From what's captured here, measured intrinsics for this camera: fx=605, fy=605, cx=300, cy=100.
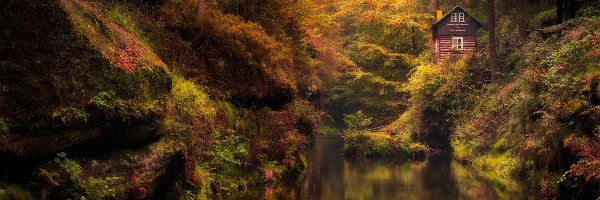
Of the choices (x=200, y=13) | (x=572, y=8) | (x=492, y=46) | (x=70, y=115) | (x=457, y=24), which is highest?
(x=457, y=24)

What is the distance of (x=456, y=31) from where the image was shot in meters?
49.1

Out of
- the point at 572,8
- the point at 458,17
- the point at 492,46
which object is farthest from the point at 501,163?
the point at 458,17

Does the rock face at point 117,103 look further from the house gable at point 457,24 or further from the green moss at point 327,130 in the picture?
the green moss at point 327,130

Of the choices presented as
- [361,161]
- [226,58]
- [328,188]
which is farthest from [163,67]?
[361,161]

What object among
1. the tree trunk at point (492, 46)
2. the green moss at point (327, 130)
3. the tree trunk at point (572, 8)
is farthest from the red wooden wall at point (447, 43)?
the tree trunk at point (572, 8)

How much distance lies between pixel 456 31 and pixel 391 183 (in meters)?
26.9

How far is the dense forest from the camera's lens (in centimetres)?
1084

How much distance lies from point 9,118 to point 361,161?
2762 centimetres

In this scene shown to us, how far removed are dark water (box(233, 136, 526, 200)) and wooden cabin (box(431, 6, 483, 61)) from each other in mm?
15855

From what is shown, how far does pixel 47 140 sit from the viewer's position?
1058 centimetres

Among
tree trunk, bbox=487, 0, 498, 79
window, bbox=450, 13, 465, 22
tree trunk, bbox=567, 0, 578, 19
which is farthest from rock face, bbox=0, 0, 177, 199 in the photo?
window, bbox=450, 13, 465, 22

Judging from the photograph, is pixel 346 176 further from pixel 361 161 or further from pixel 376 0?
pixel 376 0

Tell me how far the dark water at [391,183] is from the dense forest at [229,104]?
298mm

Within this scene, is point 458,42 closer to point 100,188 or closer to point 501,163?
point 501,163
